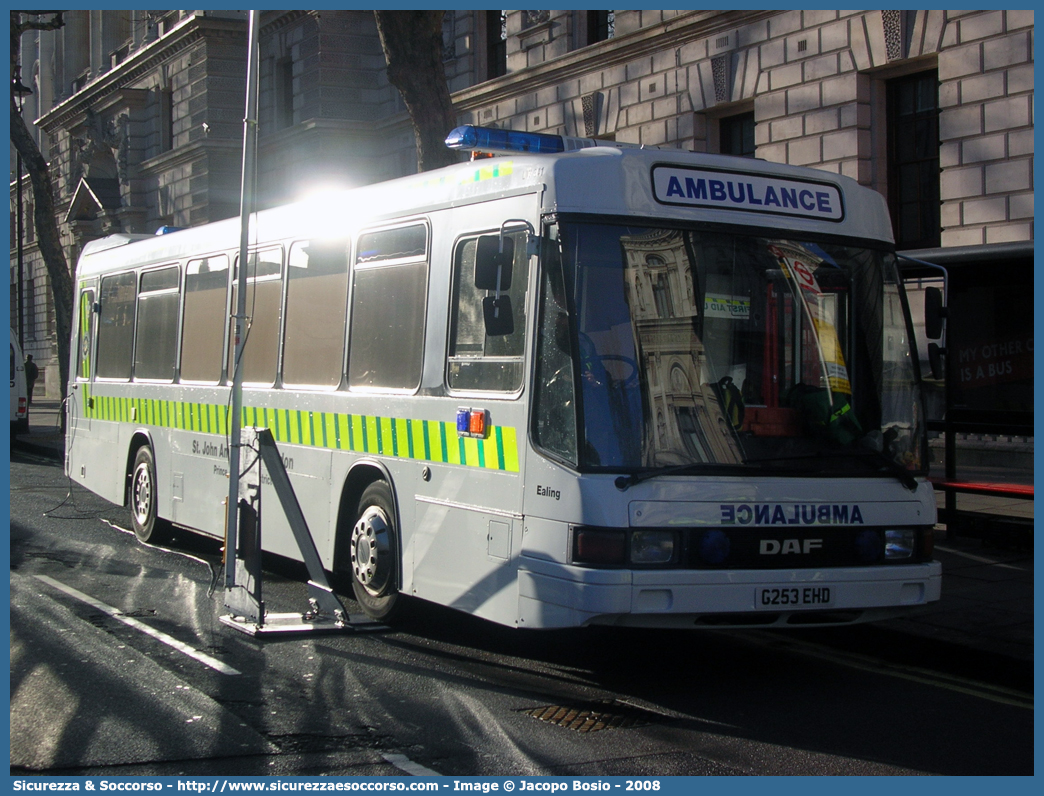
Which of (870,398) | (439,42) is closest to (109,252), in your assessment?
(439,42)

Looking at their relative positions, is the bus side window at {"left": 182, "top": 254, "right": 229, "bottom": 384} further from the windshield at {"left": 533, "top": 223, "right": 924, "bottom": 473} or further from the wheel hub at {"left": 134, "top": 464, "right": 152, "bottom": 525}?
the windshield at {"left": 533, "top": 223, "right": 924, "bottom": 473}

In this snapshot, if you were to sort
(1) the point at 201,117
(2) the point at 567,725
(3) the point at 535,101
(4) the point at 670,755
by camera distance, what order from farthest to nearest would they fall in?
(1) the point at 201,117
(3) the point at 535,101
(2) the point at 567,725
(4) the point at 670,755

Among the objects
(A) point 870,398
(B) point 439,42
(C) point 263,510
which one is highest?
(B) point 439,42

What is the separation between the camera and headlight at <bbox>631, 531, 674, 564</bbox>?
6145 mm

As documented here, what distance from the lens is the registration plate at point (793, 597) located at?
249 inches

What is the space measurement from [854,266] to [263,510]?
503 centimetres

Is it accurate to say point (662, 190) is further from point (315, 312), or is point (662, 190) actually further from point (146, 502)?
Result: point (146, 502)

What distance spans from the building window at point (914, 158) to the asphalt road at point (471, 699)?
1123 centimetres

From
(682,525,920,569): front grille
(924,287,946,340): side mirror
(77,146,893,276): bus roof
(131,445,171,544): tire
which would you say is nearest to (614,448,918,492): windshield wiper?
(682,525,920,569): front grille

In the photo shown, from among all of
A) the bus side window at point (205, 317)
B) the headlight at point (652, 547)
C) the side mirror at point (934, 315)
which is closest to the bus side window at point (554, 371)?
the headlight at point (652, 547)

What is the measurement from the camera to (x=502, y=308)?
6309 millimetres

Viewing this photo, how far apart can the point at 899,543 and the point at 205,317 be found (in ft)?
21.7

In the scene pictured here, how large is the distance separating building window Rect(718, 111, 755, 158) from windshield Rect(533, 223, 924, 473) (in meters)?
13.9

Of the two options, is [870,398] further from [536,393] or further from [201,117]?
[201,117]
